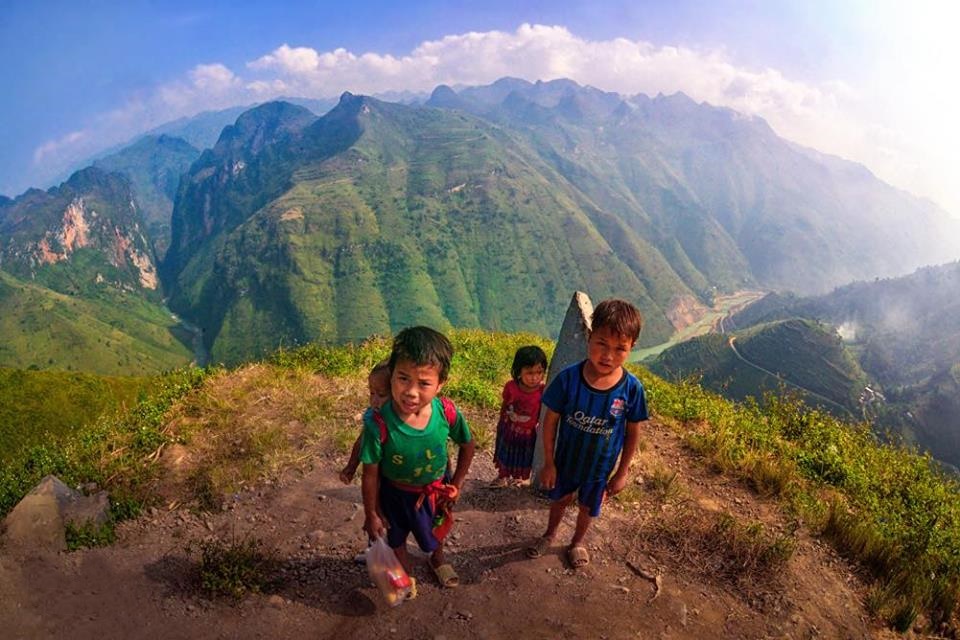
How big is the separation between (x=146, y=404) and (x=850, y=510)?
35.9 ft

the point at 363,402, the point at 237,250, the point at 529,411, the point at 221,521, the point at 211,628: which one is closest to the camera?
the point at 211,628

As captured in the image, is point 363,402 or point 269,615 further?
point 363,402

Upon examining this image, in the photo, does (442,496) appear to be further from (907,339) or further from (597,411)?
(907,339)

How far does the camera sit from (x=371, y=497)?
4199mm

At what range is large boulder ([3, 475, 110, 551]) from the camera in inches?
208

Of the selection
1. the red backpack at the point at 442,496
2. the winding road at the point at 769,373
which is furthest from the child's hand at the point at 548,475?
the winding road at the point at 769,373

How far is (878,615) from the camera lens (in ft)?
16.0

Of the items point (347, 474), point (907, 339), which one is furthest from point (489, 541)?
point (907, 339)

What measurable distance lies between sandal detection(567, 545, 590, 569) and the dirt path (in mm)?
89

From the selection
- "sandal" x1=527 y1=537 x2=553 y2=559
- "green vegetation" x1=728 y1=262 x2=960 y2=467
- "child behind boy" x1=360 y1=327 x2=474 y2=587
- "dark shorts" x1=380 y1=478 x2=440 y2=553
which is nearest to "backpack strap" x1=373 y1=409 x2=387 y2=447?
"child behind boy" x1=360 y1=327 x2=474 y2=587

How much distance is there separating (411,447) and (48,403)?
36.9 ft

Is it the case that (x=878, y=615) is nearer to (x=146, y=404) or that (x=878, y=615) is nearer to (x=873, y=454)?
(x=873, y=454)

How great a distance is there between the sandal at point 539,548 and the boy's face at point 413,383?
8.26ft

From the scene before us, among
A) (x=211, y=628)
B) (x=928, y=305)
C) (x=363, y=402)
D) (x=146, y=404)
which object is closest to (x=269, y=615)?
(x=211, y=628)
